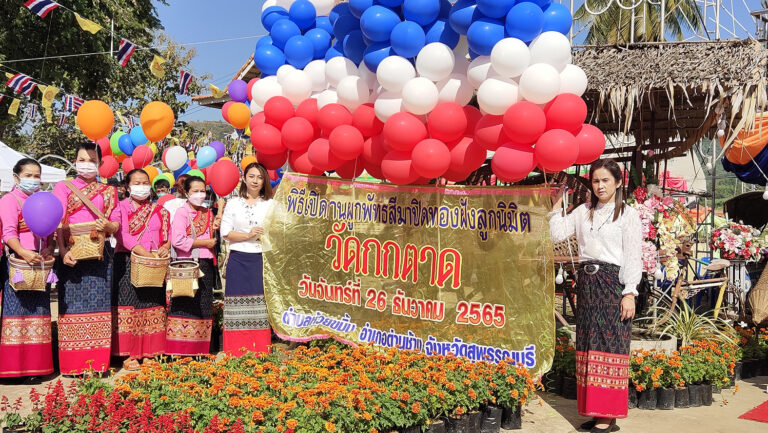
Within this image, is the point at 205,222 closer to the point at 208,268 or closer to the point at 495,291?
the point at 208,268

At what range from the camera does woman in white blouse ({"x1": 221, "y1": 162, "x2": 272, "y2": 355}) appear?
5.51m

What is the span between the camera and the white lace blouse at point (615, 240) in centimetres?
422

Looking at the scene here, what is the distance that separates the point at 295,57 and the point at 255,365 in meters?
2.65

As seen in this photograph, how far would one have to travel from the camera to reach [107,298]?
557cm

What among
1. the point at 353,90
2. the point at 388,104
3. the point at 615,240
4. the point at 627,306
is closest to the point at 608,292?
the point at 627,306

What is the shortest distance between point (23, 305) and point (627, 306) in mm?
4760

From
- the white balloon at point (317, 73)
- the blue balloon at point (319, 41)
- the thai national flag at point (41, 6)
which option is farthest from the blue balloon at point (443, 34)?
the thai national flag at point (41, 6)

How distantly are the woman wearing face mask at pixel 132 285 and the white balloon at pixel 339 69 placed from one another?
1.94m

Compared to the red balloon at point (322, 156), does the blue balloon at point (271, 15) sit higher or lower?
higher

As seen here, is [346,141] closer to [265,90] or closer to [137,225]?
[265,90]

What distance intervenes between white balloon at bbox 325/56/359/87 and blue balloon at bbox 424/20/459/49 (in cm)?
75

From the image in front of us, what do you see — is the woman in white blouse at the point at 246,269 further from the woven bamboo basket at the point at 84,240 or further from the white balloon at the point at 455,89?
the white balloon at the point at 455,89

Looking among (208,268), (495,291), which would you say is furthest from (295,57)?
(495,291)

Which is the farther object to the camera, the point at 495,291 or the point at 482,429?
the point at 495,291
